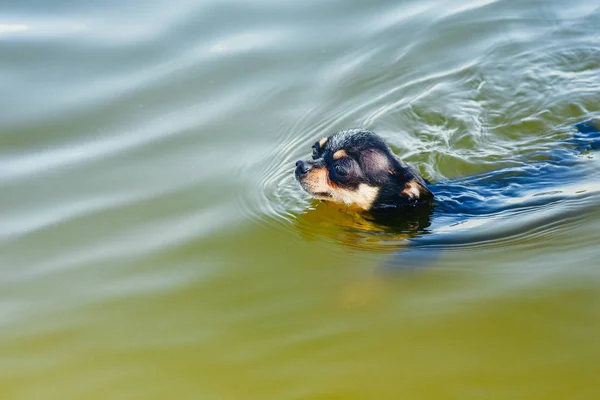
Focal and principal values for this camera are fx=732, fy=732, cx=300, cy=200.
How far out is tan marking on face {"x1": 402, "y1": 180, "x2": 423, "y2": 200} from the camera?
20.0 feet

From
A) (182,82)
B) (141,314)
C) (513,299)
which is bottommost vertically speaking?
(513,299)

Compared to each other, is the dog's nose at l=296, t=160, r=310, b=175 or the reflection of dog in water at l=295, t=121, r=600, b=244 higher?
the dog's nose at l=296, t=160, r=310, b=175

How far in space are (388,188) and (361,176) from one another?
0.27m

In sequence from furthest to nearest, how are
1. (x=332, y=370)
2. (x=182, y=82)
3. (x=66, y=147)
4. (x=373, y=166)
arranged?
(x=182, y=82), (x=66, y=147), (x=373, y=166), (x=332, y=370)

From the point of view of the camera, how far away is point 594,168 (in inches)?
256

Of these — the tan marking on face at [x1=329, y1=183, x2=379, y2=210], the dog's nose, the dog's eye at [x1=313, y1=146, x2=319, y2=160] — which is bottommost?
the tan marking on face at [x1=329, y1=183, x2=379, y2=210]

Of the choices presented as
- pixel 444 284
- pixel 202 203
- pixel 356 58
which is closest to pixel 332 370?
pixel 444 284

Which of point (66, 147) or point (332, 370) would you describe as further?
point (66, 147)

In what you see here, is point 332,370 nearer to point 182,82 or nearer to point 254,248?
point 254,248

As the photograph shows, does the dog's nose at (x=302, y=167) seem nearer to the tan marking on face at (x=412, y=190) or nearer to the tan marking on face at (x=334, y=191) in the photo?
the tan marking on face at (x=334, y=191)

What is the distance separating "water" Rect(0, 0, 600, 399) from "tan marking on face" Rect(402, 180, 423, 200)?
1.27ft

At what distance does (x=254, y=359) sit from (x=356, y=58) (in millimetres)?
5173

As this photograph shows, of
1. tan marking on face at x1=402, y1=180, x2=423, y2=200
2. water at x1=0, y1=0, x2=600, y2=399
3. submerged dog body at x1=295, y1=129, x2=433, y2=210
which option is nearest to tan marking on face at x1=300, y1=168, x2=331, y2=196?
submerged dog body at x1=295, y1=129, x2=433, y2=210

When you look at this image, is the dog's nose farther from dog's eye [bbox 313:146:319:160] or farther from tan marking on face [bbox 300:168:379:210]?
dog's eye [bbox 313:146:319:160]
